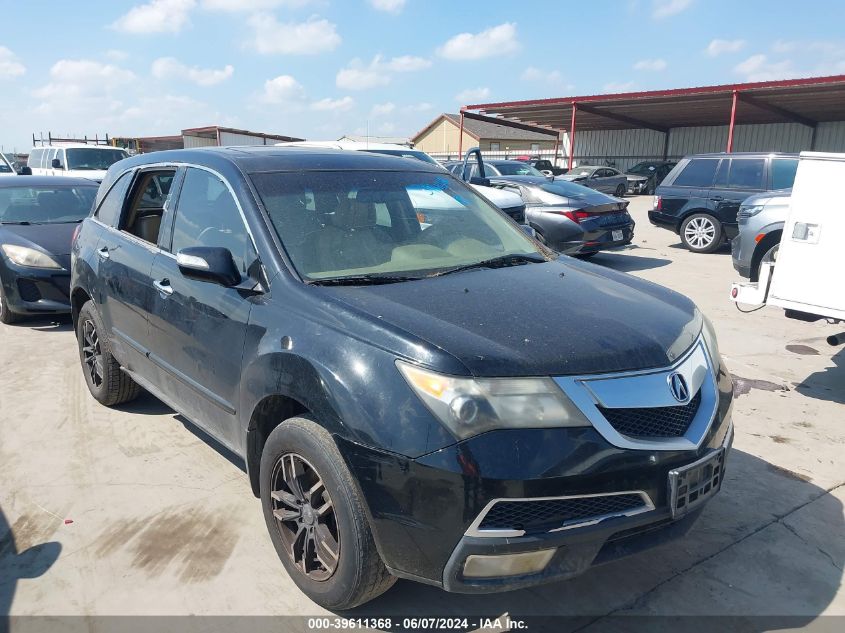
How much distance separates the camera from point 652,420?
236 cm

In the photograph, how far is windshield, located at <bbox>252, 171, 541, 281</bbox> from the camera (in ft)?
10.1

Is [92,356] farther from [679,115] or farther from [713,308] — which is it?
[679,115]

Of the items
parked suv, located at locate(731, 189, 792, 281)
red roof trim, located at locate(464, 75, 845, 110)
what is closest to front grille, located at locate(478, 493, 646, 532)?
parked suv, located at locate(731, 189, 792, 281)

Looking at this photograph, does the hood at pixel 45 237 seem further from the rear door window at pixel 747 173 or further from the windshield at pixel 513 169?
the rear door window at pixel 747 173

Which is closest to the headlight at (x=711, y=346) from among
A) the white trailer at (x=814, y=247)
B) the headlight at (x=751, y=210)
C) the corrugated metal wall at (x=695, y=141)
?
the white trailer at (x=814, y=247)

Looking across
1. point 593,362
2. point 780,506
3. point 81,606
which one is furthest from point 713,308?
point 81,606

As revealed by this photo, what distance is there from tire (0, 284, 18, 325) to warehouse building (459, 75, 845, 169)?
23052 mm

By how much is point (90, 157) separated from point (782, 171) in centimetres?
1583

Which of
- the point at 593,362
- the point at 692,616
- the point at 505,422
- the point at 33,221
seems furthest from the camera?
the point at 33,221

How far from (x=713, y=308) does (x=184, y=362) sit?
6.53m

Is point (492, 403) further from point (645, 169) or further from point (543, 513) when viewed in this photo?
point (645, 169)

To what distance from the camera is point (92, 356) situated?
4891 millimetres

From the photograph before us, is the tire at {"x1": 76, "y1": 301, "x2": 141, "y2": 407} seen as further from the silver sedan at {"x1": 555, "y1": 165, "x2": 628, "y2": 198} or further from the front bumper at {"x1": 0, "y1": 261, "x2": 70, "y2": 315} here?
the silver sedan at {"x1": 555, "y1": 165, "x2": 628, "y2": 198}

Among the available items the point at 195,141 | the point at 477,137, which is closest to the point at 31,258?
the point at 195,141
